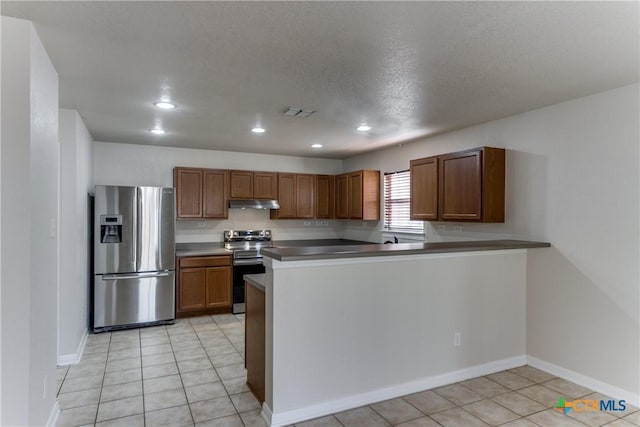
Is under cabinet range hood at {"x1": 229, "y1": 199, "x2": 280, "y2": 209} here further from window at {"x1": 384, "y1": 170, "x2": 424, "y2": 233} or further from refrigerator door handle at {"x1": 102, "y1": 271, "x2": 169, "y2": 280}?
window at {"x1": 384, "y1": 170, "x2": 424, "y2": 233}

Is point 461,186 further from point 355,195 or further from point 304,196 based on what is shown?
point 304,196

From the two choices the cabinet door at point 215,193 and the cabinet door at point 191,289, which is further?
the cabinet door at point 215,193

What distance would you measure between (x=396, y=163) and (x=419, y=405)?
3.48m

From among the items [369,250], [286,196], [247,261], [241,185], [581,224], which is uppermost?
[241,185]

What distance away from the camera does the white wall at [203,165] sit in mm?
5398

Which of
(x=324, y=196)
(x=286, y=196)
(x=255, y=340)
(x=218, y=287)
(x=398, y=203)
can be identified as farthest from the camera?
(x=324, y=196)

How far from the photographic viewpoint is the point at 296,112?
3.70 meters

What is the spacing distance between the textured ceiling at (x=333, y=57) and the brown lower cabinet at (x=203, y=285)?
2.08m

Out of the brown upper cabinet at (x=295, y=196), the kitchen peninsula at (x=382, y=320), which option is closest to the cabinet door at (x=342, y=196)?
the brown upper cabinet at (x=295, y=196)

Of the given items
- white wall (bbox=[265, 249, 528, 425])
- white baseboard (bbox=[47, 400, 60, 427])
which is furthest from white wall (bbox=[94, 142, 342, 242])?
Answer: white wall (bbox=[265, 249, 528, 425])

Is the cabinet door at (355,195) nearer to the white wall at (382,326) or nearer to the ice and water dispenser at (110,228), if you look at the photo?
the white wall at (382,326)

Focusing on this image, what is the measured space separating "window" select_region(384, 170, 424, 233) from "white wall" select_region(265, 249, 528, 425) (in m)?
1.78

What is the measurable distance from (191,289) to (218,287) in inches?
14.3

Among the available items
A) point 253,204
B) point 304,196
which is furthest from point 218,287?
point 304,196
